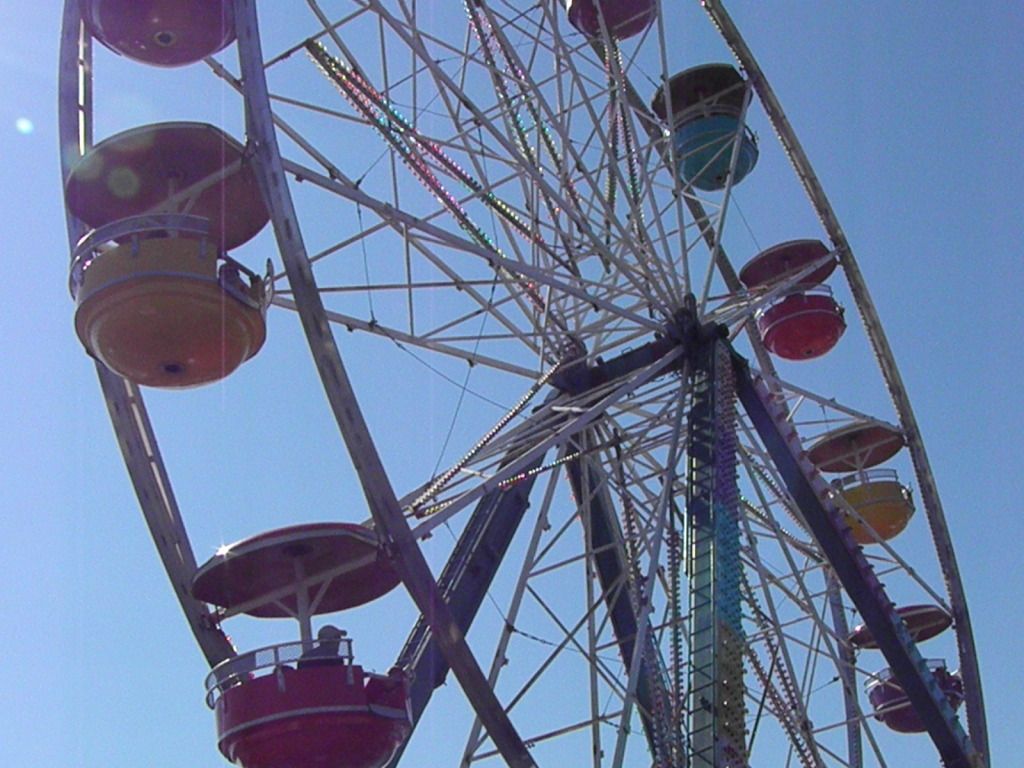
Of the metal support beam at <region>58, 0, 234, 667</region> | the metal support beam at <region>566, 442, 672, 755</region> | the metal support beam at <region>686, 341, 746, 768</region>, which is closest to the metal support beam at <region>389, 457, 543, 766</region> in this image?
the metal support beam at <region>566, 442, 672, 755</region>

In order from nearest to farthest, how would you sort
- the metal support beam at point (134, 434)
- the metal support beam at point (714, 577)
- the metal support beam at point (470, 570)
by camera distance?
the metal support beam at point (134, 434) → the metal support beam at point (714, 577) → the metal support beam at point (470, 570)

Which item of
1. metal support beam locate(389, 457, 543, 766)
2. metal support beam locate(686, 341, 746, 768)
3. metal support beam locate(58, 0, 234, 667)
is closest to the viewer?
metal support beam locate(58, 0, 234, 667)

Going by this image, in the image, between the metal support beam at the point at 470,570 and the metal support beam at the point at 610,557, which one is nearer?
→ the metal support beam at the point at 470,570

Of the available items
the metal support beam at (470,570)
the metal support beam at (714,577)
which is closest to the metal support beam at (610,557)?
the metal support beam at (470,570)

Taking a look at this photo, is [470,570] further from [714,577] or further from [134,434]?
[134,434]

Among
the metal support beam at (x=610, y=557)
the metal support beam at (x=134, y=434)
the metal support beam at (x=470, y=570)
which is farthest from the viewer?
the metal support beam at (x=610, y=557)

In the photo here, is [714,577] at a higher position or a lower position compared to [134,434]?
lower

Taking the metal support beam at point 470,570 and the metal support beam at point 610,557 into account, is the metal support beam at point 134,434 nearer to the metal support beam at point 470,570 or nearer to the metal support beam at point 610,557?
the metal support beam at point 470,570

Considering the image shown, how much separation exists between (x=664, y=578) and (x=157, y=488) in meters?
5.18

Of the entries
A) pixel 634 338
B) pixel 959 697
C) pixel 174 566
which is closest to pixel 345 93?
pixel 634 338

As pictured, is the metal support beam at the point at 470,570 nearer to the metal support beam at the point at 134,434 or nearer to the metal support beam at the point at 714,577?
the metal support beam at the point at 714,577

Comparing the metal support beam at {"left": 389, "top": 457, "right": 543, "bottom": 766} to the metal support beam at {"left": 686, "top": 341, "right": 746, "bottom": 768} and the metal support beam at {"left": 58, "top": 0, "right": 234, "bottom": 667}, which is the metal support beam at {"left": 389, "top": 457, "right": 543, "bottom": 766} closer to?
the metal support beam at {"left": 686, "top": 341, "right": 746, "bottom": 768}

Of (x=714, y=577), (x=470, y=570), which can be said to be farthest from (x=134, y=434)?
(x=714, y=577)

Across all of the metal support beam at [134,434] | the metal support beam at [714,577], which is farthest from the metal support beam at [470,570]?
the metal support beam at [134,434]
